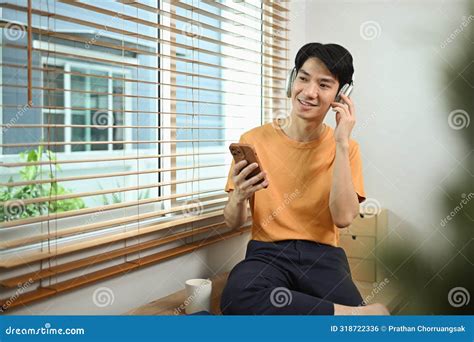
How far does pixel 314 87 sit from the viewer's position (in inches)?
53.2

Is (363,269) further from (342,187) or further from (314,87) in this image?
(314,87)

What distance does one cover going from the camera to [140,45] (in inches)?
54.9

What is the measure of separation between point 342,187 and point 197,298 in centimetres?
43

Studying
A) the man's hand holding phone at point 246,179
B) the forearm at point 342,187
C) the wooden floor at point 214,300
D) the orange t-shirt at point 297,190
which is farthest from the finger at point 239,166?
the wooden floor at point 214,300

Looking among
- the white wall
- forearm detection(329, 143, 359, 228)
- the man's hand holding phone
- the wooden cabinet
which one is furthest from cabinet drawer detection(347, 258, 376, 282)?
the man's hand holding phone

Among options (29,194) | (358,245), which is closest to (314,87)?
(29,194)

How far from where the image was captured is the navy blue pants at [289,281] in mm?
1180

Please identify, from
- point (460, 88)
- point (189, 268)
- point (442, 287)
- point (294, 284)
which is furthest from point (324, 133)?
point (442, 287)

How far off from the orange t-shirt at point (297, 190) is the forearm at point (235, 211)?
0.05m

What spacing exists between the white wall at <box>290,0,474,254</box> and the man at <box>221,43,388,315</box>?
561mm

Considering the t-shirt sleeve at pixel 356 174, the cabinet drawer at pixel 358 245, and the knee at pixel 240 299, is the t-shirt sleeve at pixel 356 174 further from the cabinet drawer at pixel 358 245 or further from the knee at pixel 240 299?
the cabinet drawer at pixel 358 245

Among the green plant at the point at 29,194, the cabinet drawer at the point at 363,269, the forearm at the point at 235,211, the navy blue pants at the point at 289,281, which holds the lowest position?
the cabinet drawer at the point at 363,269

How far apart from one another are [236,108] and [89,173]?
2.13 ft

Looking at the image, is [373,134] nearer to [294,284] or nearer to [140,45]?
[294,284]
